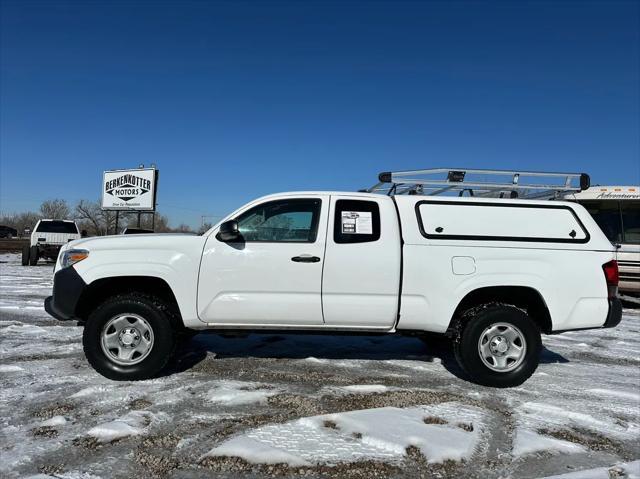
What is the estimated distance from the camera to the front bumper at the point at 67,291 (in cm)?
443

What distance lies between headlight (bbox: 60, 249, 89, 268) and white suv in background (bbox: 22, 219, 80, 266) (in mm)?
15490

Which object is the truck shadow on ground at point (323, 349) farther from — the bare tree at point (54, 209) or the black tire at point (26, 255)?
the bare tree at point (54, 209)

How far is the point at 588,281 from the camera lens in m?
4.60

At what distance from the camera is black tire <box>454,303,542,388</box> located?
14.9 feet

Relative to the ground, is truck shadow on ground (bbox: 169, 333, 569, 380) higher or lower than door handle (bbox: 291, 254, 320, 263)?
lower

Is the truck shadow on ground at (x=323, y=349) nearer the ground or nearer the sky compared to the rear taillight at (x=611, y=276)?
nearer the ground

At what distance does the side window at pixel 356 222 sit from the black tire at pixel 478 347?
52.0 inches

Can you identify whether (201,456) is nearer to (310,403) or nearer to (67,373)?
(310,403)

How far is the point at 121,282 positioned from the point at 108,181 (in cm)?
2411

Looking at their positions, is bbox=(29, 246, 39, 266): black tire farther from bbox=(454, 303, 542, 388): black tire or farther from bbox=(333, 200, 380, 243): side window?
bbox=(454, 303, 542, 388): black tire

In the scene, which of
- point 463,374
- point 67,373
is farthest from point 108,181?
point 463,374

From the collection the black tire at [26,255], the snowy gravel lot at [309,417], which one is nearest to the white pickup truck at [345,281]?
the snowy gravel lot at [309,417]

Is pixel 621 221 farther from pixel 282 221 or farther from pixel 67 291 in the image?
pixel 67 291

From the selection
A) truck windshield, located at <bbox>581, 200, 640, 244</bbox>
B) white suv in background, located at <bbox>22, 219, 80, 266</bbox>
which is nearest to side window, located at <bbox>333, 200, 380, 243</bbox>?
truck windshield, located at <bbox>581, 200, 640, 244</bbox>
